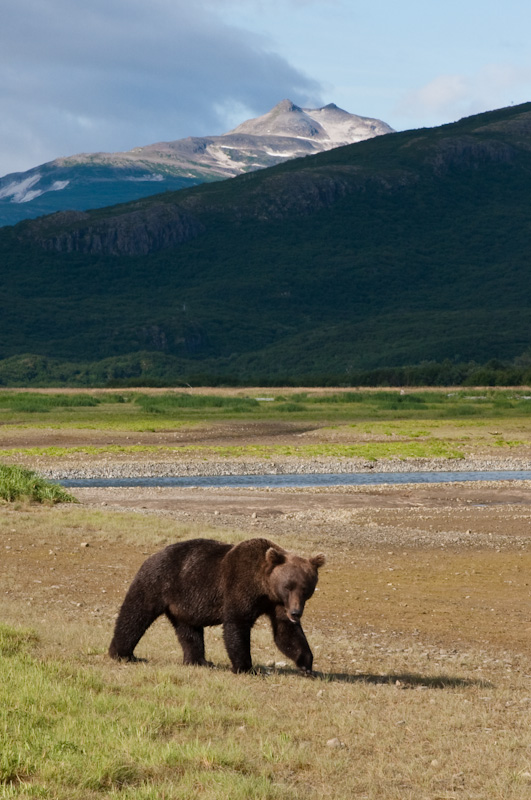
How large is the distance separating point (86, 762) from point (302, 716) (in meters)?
2.09

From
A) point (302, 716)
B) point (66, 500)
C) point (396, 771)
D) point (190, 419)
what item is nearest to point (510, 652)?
point (302, 716)

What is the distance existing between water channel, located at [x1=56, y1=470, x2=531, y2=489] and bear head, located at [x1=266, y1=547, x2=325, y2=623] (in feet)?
78.6

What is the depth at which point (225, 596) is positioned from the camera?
8.88 metres

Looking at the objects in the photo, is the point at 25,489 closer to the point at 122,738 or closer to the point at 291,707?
the point at 291,707

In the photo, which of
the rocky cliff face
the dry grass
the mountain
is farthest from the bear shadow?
the rocky cliff face

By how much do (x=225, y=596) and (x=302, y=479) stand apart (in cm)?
2716

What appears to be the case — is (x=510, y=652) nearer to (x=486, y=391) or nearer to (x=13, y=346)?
(x=486, y=391)

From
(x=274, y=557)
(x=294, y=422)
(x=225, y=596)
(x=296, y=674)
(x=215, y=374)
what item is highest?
(x=215, y=374)

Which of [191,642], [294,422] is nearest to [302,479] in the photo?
[294,422]

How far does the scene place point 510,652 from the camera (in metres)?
11.6

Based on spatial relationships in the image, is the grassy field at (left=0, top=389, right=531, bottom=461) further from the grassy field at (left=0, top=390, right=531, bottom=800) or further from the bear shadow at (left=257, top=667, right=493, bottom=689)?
the bear shadow at (left=257, top=667, right=493, bottom=689)

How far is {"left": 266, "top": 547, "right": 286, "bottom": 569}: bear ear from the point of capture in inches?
336

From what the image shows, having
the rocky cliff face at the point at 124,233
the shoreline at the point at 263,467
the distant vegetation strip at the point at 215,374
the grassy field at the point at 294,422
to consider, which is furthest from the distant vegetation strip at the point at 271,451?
the rocky cliff face at the point at 124,233

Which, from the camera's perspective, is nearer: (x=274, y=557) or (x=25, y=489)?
(x=274, y=557)
